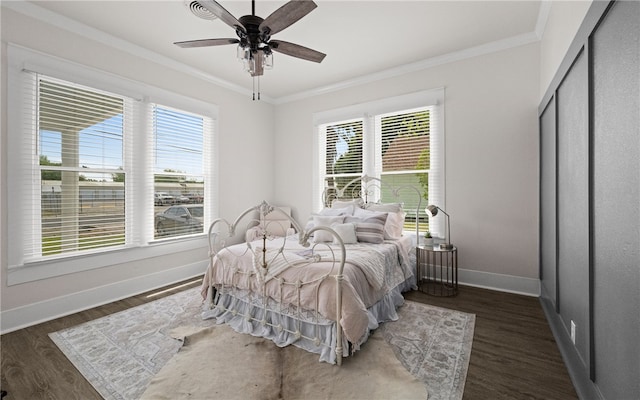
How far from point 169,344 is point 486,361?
2502 mm

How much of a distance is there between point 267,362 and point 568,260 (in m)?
2.34

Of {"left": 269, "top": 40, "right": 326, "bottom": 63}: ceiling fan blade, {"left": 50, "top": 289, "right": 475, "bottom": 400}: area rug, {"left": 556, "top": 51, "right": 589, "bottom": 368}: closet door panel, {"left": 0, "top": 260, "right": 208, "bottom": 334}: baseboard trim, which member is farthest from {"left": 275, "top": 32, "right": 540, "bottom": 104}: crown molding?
{"left": 0, "top": 260, "right": 208, "bottom": 334}: baseboard trim

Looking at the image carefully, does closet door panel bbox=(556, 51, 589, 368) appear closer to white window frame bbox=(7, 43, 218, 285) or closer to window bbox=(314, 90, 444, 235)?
window bbox=(314, 90, 444, 235)

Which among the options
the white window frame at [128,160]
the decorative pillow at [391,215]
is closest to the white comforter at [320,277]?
the decorative pillow at [391,215]

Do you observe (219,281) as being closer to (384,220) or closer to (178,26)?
(384,220)

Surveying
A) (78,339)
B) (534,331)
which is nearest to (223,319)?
(78,339)

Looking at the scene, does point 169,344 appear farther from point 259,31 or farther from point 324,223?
point 259,31

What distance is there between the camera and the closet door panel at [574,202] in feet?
5.51

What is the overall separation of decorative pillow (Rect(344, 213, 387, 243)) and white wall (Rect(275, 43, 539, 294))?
45.0 inches

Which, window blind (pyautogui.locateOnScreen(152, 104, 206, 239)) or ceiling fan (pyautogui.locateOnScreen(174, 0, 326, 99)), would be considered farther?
window blind (pyautogui.locateOnScreen(152, 104, 206, 239))

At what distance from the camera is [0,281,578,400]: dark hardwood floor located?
1.79 meters

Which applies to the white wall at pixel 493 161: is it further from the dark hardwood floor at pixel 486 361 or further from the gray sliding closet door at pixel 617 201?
the gray sliding closet door at pixel 617 201

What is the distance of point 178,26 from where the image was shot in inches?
123

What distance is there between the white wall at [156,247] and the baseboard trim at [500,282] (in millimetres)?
3645
